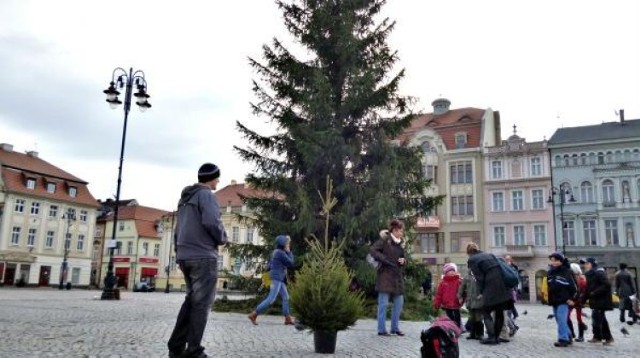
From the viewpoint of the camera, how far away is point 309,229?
15250 millimetres

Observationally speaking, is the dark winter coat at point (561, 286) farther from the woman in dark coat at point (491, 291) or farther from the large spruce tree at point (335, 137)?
the large spruce tree at point (335, 137)

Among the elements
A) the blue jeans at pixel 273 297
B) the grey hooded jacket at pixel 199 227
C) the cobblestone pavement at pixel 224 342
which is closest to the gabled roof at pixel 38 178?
the cobblestone pavement at pixel 224 342

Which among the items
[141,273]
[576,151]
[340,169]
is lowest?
[141,273]

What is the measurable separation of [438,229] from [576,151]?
13.6 m

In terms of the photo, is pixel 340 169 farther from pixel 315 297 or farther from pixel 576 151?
pixel 576 151

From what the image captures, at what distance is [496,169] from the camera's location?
49.8 meters

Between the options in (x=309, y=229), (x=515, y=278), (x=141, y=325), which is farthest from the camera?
(x=309, y=229)

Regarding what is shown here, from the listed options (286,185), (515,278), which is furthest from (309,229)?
(515,278)

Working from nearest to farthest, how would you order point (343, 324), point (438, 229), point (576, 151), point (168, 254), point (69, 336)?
point (343, 324), point (69, 336), point (576, 151), point (438, 229), point (168, 254)

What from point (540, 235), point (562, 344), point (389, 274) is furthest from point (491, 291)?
point (540, 235)

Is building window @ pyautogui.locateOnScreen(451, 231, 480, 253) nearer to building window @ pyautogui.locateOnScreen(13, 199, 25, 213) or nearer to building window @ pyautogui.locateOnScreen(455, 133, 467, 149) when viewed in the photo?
building window @ pyautogui.locateOnScreen(455, 133, 467, 149)

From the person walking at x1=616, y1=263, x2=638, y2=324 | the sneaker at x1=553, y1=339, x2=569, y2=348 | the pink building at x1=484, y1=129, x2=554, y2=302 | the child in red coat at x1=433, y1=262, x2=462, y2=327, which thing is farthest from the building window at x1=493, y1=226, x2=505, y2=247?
the sneaker at x1=553, y1=339, x2=569, y2=348

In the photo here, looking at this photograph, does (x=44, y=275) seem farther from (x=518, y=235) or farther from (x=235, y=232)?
(x=518, y=235)

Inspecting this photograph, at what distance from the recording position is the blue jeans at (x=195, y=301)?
5.50m
